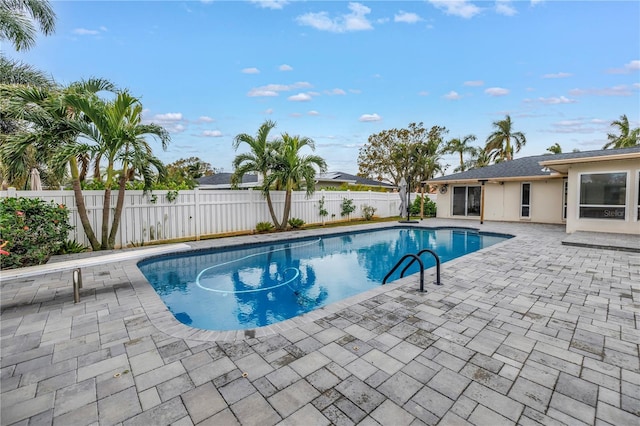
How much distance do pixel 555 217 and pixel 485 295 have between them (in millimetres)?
13557

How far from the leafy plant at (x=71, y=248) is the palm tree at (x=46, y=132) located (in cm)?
94

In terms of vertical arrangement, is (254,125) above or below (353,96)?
below

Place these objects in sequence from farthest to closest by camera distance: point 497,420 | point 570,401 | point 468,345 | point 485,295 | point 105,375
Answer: point 485,295 < point 468,345 < point 105,375 < point 570,401 < point 497,420

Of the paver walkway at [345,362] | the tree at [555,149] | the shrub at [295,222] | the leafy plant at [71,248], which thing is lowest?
the paver walkway at [345,362]

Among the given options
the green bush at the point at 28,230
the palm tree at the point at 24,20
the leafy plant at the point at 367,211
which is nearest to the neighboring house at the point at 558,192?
the leafy plant at the point at 367,211

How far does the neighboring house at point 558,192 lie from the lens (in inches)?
395

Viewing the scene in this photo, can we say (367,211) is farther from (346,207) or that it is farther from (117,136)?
(117,136)

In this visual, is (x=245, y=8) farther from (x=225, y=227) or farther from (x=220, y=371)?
(x=220, y=371)

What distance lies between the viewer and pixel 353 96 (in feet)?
66.6

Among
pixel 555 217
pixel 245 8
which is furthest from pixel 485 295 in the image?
pixel 555 217

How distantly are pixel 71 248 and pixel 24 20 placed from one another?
293 inches

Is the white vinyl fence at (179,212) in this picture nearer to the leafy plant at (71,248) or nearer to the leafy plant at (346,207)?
the leafy plant at (71,248)

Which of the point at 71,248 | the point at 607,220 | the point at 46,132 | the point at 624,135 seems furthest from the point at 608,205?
the point at 624,135

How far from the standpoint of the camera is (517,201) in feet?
51.8
